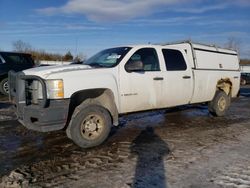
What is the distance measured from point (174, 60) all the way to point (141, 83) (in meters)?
1.45

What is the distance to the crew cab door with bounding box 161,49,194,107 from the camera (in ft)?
24.5

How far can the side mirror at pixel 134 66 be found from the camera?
6.67m

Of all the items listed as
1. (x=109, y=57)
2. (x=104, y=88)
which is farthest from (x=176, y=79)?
(x=104, y=88)

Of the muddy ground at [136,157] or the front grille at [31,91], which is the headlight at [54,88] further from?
the muddy ground at [136,157]

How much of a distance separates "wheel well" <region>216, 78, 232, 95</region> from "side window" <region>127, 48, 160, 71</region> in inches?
113

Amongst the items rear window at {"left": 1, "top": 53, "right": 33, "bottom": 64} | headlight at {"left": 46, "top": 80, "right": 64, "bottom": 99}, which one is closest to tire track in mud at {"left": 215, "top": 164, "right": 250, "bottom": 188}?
headlight at {"left": 46, "top": 80, "right": 64, "bottom": 99}

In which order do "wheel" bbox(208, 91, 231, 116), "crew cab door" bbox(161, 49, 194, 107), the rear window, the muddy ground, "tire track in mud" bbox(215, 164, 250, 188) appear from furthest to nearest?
the rear window < "wheel" bbox(208, 91, 231, 116) < "crew cab door" bbox(161, 49, 194, 107) < the muddy ground < "tire track in mud" bbox(215, 164, 250, 188)

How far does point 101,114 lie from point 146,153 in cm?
114

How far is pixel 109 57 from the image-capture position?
7020mm

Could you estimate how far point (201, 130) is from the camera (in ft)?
25.7

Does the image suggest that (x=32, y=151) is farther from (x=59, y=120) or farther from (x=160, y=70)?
(x=160, y=70)

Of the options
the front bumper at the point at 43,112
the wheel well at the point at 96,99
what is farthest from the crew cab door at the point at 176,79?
the front bumper at the point at 43,112

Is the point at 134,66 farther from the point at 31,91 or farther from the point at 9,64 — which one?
the point at 9,64

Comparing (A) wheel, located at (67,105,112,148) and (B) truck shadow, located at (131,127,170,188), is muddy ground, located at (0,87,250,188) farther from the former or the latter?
(A) wheel, located at (67,105,112,148)
